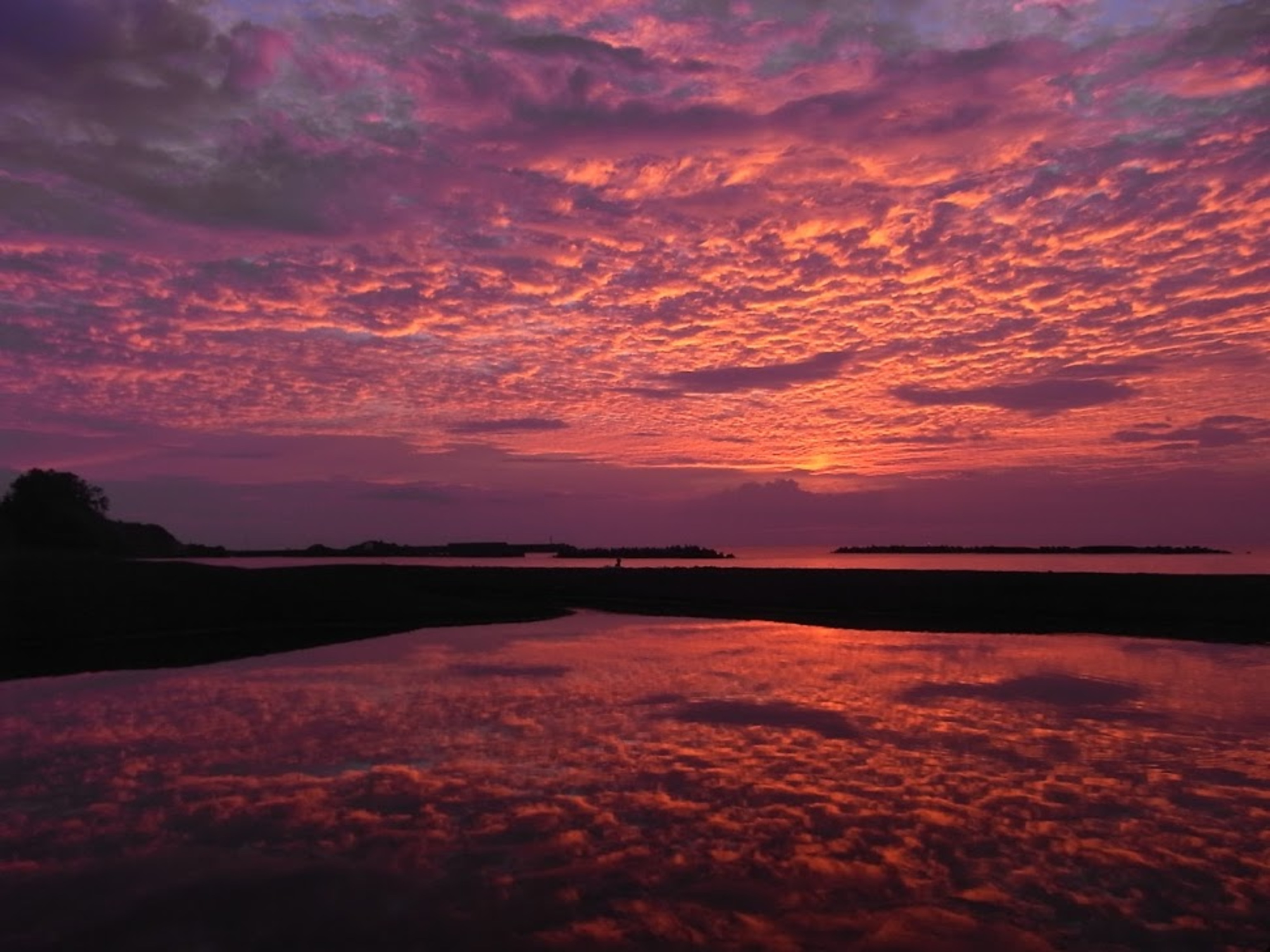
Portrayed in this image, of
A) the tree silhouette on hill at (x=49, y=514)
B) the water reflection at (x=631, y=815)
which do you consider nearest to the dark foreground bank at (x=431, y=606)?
the water reflection at (x=631, y=815)

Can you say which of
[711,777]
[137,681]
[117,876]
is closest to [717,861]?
[711,777]

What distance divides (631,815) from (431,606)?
124 ft

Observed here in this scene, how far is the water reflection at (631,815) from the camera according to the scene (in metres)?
9.31

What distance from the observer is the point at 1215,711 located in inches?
805

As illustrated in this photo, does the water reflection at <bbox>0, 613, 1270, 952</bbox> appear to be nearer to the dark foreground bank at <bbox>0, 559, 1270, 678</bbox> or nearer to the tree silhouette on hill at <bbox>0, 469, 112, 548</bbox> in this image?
the dark foreground bank at <bbox>0, 559, 1270, 678</bbox>

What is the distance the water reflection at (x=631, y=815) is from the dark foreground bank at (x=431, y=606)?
385 inches

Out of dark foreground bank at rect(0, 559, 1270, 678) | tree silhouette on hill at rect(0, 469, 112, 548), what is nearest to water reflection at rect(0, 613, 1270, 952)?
dark foreground bank at rect(0, 559, 1270, 678)

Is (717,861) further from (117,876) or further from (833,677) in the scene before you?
(833,677)

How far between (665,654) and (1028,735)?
15.3 m

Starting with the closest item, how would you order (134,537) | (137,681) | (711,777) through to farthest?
(711,777) → (137,681) → (134,537)

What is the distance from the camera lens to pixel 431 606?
4897 centimetres

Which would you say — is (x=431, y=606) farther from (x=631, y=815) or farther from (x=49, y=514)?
(x=49, y=514)

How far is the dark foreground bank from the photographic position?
109ft

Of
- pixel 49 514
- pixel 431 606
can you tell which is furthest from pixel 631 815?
pixel 49 514
